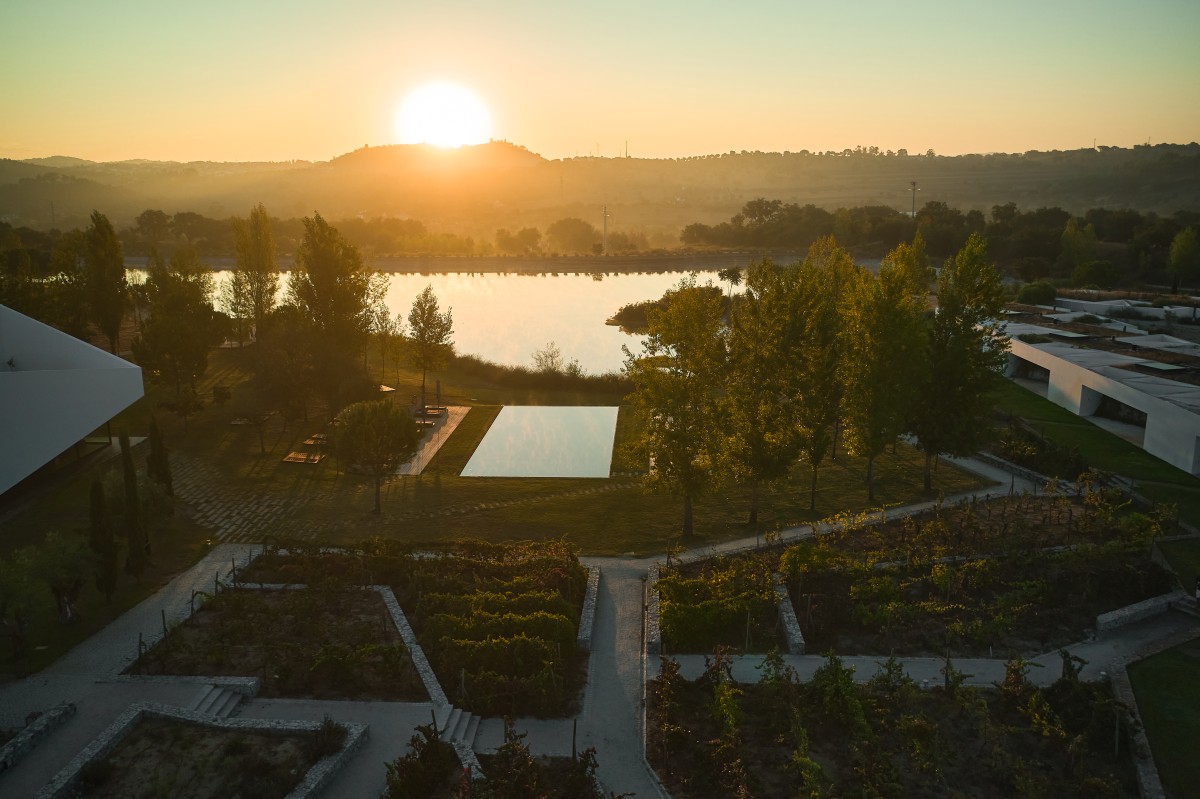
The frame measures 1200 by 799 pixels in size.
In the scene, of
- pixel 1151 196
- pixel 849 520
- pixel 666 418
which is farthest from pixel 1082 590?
pixel 1151 196

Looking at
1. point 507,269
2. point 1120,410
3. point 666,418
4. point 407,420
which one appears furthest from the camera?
point 507,269

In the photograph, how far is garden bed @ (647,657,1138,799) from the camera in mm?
11570

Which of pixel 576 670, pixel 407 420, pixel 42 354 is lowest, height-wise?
pixel 576 670

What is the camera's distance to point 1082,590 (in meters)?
17.1

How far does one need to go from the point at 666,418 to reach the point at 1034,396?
21930 millimetres

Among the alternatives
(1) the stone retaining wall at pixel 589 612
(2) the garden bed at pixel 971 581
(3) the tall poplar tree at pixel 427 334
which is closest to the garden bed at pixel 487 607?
(1) the stone retaining wall at pixel 589 612

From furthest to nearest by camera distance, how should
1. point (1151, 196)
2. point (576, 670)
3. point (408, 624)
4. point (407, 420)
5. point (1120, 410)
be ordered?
point (1151, 196) → point (1120, 410) → point (407, 420) → point (408, 624) → point (576, 670)

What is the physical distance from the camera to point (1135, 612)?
1638 centimetres

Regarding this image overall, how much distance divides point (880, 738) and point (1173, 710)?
5121mm

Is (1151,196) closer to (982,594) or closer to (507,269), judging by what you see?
(507,269)

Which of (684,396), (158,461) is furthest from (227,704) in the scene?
(684,396)

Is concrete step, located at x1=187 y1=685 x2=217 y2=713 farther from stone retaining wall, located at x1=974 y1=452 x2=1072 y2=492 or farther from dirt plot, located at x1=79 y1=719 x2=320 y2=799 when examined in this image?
stone retaining wall, located at x1=974 y1=452 x2=1072 y2=492

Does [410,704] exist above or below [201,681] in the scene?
below

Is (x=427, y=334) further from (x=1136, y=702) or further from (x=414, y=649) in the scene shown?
(x=1136, y=702)
